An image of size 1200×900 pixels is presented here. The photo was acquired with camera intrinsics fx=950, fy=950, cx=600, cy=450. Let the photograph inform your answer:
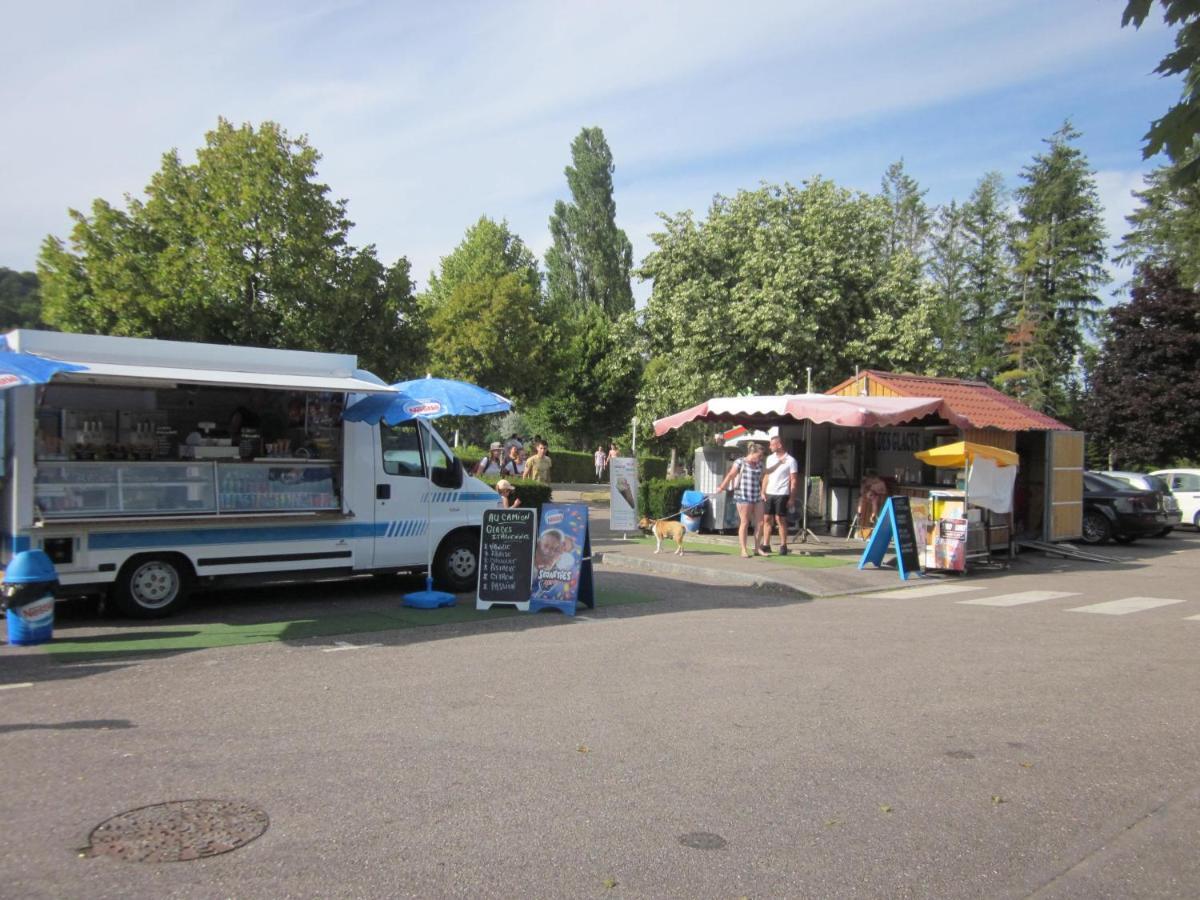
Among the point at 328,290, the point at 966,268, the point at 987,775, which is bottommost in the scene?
the point at 987,775

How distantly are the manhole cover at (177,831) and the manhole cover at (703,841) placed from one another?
195 centimetres

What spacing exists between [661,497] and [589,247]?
42.7 m

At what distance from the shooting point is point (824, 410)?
15805 mm

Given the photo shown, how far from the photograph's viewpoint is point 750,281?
1151 inches

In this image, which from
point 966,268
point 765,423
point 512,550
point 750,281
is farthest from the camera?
point 966,268

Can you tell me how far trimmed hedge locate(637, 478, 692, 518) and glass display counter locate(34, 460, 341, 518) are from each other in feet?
34.6

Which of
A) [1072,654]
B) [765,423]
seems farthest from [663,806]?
[765,423]

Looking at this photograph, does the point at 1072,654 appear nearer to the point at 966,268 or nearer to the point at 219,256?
the point at 219,256

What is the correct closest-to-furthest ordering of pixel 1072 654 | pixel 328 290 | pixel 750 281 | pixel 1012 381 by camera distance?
pixel 1072 654 < pixel 328 290 < pixel 750 281 < pixel 1012 381

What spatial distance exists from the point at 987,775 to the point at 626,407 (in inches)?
1935

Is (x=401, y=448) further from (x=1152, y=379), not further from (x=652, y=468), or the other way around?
(x=1152, y=379)

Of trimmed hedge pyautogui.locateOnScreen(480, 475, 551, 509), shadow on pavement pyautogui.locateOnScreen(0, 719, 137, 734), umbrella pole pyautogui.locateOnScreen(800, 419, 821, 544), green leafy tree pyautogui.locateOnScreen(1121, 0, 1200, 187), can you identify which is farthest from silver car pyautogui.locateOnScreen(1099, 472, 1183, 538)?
shadow on pavement pyautogui.locateOnScreen(0, 719, 137, 734)

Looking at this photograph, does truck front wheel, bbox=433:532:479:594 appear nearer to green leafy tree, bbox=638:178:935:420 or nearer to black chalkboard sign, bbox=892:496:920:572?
black chalkboard sign, bbox=892:496:920:572

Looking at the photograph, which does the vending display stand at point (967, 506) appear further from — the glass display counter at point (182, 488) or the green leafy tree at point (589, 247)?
the green leafy tree at point (589, 247)
